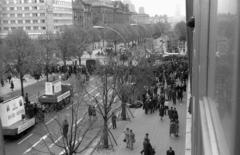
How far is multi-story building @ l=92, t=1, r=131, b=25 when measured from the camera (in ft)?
365

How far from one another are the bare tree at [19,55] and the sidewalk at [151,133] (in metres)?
11.8

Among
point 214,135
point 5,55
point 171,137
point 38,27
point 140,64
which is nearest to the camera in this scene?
point 214,135

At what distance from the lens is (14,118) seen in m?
16.5

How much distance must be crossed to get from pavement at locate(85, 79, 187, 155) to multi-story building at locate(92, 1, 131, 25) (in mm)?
79241

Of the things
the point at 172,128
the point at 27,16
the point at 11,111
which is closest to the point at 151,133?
the point at 172,128

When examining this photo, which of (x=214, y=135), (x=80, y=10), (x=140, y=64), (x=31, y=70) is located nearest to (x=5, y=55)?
(x=31, y=70)

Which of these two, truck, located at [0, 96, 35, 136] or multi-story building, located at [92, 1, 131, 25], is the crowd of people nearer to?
truck, located at [0, 96, 35, 136]

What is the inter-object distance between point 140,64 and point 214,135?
907 inches

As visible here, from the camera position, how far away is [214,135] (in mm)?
1098

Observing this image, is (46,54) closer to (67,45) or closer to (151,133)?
A: (67,45)

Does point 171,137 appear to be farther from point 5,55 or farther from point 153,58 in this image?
point 5,55

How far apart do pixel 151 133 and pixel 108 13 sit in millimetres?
105998

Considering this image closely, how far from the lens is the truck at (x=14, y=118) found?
16.0m

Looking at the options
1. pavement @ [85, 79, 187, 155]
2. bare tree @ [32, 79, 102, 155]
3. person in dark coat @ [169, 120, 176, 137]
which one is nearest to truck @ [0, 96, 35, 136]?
bare tree @ [32, 79, 102, 155]
